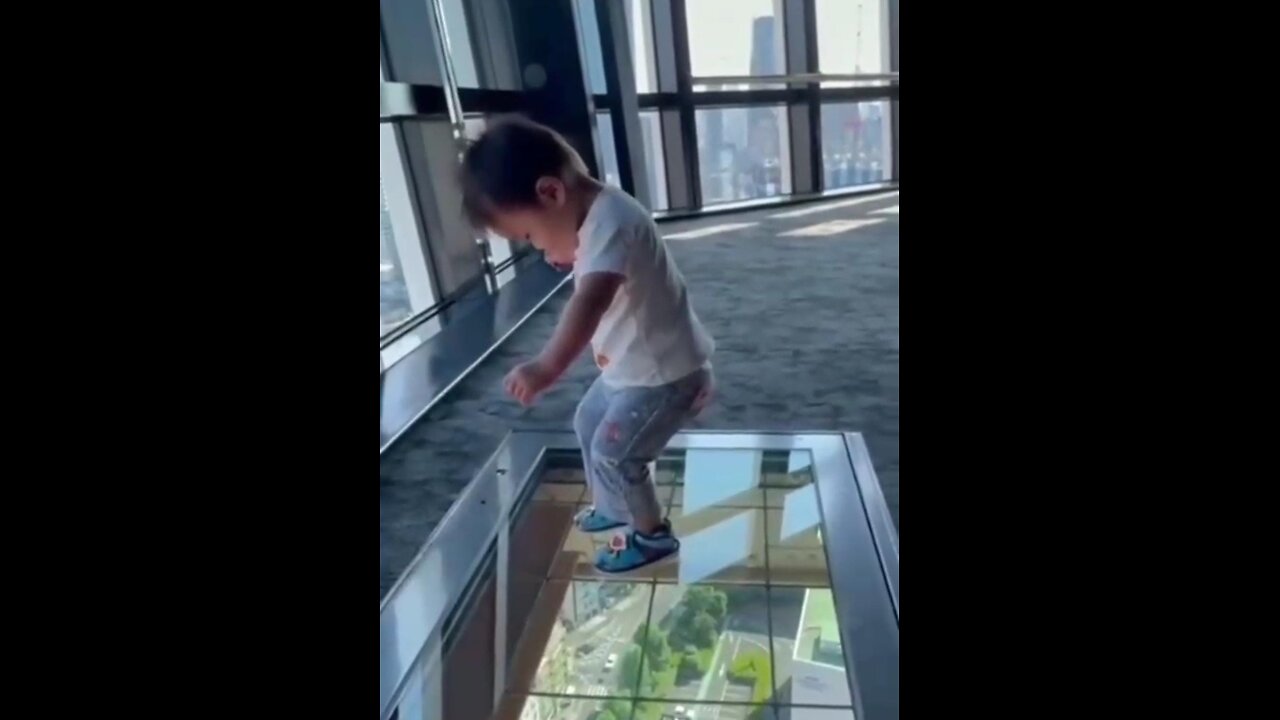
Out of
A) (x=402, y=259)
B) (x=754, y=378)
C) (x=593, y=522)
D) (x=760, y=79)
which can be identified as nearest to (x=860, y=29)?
(x=593, y=522)

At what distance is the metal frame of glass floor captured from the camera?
1324mm

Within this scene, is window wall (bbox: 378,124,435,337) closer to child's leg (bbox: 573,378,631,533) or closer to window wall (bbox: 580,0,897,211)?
child's leg (bbox: 573,378,631,533)

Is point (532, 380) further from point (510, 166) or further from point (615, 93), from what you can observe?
point (615, 93)

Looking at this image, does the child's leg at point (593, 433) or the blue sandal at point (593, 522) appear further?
the blue sandal at point (593, 522)

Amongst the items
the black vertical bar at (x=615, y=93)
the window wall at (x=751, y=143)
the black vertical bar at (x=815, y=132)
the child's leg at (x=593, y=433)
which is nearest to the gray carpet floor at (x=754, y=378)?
the child's leg at (x=593, y=433)

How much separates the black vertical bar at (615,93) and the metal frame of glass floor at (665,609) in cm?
310

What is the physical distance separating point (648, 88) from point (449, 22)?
2.33 meters

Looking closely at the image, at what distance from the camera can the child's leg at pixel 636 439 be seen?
1.41 m

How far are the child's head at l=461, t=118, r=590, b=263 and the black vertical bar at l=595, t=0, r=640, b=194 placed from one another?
139 inches

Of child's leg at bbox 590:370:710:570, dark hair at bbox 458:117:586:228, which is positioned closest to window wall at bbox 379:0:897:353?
dark hair at bbox 458:117:586:228

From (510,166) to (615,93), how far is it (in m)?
3.99

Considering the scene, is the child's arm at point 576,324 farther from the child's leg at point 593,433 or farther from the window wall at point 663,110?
the window wall at point 663,110
